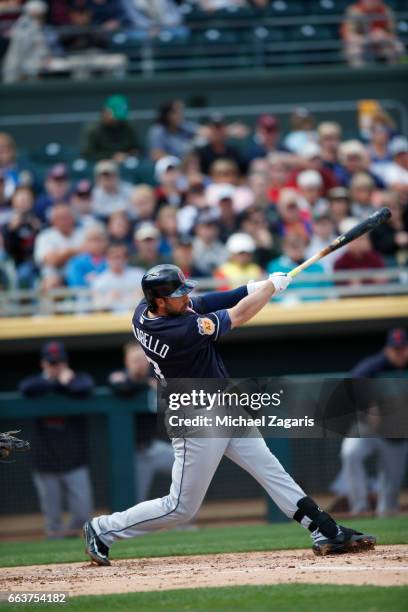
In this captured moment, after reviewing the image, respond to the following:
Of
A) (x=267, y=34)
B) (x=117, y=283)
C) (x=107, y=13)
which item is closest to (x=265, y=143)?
(x=267, y=34)

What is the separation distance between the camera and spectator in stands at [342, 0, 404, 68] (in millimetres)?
14906

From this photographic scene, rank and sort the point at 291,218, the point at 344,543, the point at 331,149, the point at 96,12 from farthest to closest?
the point at 96,12 → the point at 331,149 → the point at 291,218 → the point at 344,543

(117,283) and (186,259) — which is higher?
(186,259)

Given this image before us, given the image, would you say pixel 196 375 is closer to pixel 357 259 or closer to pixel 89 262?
pixel 89 262

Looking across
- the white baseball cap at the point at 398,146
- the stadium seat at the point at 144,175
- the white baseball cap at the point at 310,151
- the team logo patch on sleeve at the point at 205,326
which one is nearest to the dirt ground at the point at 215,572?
the team logo patch on sleeve at the point at 205,326

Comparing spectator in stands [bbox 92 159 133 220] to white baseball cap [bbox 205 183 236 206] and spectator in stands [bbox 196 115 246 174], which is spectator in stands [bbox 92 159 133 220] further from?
spectator in stands [bbox 196 115 246 174]

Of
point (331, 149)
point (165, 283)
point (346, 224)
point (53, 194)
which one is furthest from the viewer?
point (331, 149)

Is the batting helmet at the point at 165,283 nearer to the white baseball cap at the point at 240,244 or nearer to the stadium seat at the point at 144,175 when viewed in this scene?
the white baseball cap at the point at 240,244

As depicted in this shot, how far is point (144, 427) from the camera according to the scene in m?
10.5

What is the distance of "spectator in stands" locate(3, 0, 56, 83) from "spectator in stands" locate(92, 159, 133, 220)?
276cm

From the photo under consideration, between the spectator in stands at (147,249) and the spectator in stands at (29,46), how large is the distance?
158 inches

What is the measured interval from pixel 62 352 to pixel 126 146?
345 cm

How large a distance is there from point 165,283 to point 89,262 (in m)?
5.18

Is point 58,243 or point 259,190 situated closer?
point 58,243
